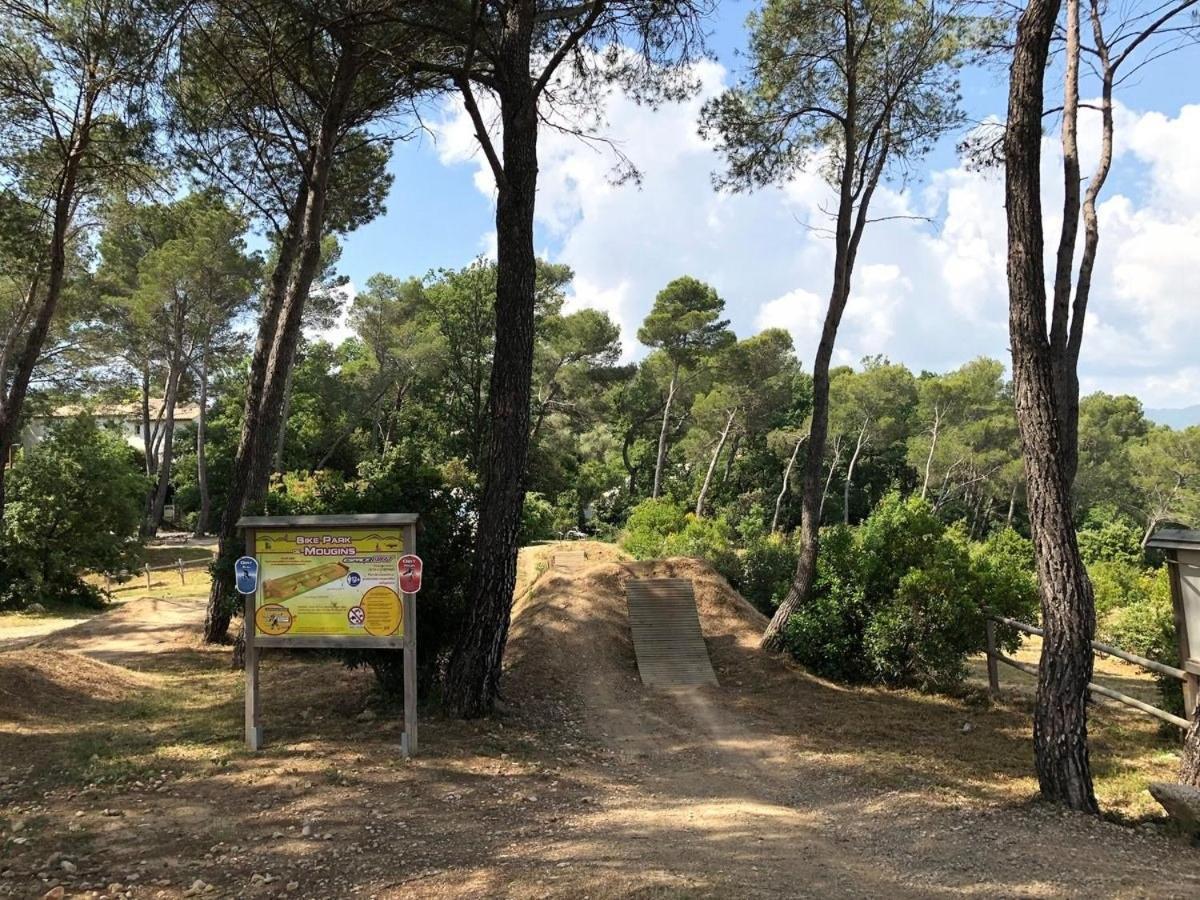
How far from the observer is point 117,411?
1581 inches

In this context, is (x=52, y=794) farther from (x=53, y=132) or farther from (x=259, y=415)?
(x=53, y=132)

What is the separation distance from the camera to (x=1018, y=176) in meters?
5.68

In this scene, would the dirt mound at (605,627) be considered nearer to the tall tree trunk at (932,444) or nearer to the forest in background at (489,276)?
the forest in background at (489,276)

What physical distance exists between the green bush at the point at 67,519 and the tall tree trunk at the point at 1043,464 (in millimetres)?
18176

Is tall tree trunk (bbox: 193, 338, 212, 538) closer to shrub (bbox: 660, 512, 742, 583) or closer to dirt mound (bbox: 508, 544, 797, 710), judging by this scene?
shrub (bbox: 660, 512, 742, 583)

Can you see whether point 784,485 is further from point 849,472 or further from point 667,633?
point 667,633

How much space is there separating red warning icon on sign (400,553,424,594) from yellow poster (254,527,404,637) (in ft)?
0.26

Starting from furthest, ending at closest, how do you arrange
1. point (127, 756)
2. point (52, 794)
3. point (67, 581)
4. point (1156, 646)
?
point (67, 581)
point (1156, 646)
point (127, 756)
point (52, 794)

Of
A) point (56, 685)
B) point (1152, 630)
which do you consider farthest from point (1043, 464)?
point (56, 685)

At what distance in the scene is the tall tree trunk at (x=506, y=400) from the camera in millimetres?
6875

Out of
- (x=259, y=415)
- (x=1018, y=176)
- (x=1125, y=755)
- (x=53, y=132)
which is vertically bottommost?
(x=1125, y=755)

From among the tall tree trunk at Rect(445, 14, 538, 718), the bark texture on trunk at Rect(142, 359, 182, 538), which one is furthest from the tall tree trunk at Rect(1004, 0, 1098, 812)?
the bark texture on trunk at Rect(142, 359, 182, 538)

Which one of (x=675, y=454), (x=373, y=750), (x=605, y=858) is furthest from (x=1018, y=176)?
(x=675, y=454)

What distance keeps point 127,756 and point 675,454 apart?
36.3m
